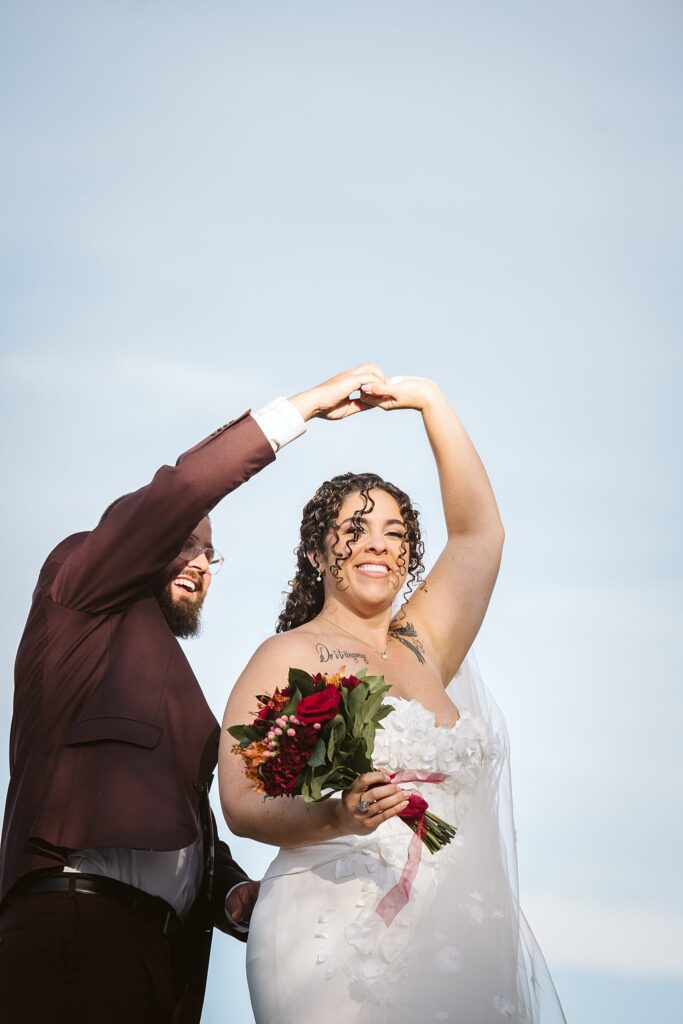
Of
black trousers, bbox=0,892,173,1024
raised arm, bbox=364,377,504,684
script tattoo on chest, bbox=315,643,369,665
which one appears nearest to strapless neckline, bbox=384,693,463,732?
script tattoo on chest, bbox=315,643,369,665

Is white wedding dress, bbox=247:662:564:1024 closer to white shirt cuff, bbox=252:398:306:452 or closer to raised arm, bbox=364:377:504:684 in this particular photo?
raised arm, bbox=364:377:504:684

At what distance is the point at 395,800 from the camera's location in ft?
13.1

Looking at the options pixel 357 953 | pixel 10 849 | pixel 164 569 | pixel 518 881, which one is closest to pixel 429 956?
pixel 357 953

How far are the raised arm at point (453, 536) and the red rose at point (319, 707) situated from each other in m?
1.36

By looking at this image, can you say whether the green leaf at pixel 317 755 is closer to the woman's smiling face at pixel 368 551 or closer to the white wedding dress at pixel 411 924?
the white wedding dress at pixel 411 924

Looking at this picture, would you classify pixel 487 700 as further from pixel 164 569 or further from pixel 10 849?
pixel 10 849

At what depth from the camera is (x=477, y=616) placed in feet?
17.9

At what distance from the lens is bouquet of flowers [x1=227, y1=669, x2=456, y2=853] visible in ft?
13.2

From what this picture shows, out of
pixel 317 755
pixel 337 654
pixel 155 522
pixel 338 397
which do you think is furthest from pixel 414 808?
pixel 338 397

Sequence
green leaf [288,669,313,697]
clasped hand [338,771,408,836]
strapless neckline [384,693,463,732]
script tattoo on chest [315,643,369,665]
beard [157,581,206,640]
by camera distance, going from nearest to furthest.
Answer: clasped hand [338,771,408,836], green leaf [288,669,313,697], strapless neckline [384,693,463,732], script tattoo on chest [315,643,369,665], beard [157,581,206,640]

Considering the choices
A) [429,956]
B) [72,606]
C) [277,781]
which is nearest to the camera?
[277,781]

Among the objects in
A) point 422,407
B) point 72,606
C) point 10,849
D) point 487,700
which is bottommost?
point 10,849

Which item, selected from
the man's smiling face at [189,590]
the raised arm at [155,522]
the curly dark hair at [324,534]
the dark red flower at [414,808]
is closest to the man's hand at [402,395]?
the curly dark hair at [324,534]

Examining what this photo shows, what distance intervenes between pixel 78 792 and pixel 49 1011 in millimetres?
686
